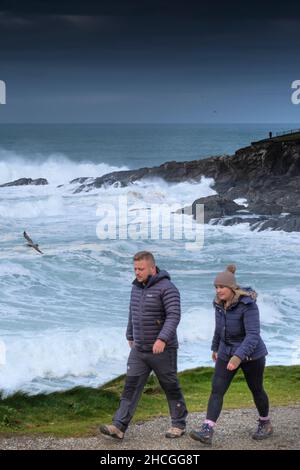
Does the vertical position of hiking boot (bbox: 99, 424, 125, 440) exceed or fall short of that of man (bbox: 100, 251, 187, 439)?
it falls short

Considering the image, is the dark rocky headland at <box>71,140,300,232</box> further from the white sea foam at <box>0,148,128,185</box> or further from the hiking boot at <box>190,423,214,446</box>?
the hiking boot at <box>190,423,214,446</box>

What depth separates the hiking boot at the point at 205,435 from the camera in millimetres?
10055

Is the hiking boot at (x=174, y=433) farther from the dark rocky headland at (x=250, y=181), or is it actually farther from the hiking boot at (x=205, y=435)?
the dark rocky headland at (x=250, y=181)

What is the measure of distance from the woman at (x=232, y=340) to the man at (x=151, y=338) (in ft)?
1.57

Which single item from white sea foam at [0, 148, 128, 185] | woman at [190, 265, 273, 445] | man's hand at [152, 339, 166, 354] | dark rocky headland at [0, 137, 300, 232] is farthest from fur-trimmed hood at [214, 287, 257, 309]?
white sea foam at [0, 148, 128, 185]

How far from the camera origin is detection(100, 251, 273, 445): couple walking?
9.83 m

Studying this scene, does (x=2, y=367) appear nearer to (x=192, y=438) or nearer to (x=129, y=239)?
(x=192, y=438)

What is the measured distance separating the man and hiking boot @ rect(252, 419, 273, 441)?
0.91 m

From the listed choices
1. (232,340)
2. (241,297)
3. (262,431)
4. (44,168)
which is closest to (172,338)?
(232,340)

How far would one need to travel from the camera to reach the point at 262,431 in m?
10.7

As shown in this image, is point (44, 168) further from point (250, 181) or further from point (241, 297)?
point (241, 297)

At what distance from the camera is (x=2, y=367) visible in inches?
839

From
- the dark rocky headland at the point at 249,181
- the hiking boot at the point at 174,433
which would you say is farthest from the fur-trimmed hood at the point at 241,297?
the dark rocky headland at the point at 249,181

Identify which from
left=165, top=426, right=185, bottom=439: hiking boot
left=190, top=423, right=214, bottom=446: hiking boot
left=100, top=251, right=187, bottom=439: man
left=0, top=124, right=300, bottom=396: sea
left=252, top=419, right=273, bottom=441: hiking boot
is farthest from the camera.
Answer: left=0, top=124, right=300, bottom=396: sea
